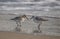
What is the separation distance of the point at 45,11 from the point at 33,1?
0.12m

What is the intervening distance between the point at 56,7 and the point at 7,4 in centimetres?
39

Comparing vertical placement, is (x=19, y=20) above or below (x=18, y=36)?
above

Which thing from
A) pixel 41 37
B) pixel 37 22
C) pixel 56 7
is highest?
pixel 56 7

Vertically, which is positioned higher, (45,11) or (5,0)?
(5,0)

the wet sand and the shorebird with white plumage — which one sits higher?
the shorebird with white plumage

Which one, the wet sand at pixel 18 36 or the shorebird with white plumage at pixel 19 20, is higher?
the shorebird with white plumage at pixel 19 20

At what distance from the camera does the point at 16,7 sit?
1060mm

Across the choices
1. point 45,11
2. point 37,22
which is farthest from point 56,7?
point 37,22

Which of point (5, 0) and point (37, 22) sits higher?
point (5, 0)

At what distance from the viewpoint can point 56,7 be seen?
1.01 meters

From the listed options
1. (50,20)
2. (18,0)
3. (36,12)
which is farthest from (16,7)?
(50,20)

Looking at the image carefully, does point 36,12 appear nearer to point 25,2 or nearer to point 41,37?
point 25,2

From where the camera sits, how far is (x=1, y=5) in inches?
42.1

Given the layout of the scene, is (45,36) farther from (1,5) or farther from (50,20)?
(1,5)
